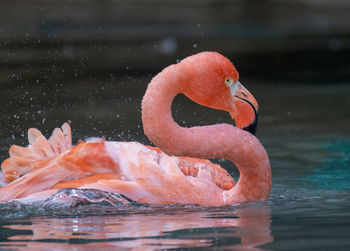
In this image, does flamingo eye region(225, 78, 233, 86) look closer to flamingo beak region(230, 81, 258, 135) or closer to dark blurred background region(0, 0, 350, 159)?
flamingo beak region(230, 81, 258, 135)

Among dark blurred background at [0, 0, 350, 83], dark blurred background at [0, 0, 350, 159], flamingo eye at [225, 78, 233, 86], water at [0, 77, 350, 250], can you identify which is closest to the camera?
water at [0, 77, 350, 250]

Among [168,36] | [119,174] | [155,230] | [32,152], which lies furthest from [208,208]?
[168,36]

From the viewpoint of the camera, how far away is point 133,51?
17016 millimetres

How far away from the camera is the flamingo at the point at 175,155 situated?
17.3 ft

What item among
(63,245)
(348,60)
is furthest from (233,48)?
(63,245)

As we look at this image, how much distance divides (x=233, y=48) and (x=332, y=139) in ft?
29.3

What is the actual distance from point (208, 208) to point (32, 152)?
1.48 meters

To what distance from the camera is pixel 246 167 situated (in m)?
5.47

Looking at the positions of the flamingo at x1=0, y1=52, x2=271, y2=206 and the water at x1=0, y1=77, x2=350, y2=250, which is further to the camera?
the flamingo at x1=0, y1=52, x2=271, y2=206

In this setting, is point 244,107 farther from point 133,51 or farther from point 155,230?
point 133,51

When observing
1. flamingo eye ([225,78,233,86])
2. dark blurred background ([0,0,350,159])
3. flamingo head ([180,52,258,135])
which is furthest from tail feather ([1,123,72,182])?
dark blurred background ([0,0,350,159])

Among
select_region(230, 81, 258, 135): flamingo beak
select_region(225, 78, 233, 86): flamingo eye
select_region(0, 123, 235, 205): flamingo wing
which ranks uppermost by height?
select_region(225, 78, 233, 86): flamingo eye

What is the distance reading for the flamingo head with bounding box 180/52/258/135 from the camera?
209 inches

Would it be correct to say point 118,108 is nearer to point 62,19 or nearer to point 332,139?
point 332,139
